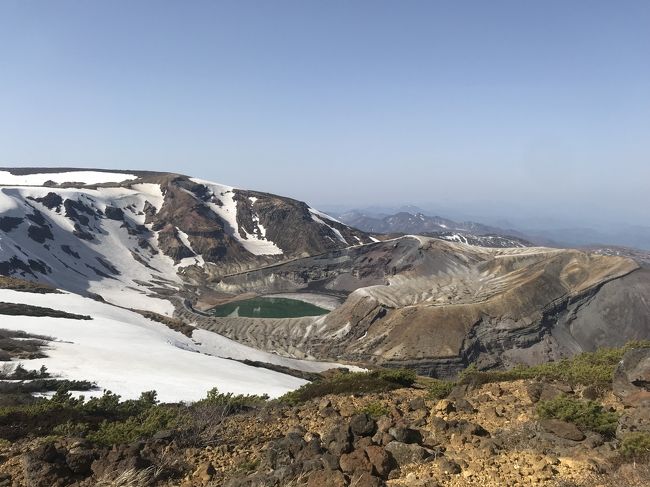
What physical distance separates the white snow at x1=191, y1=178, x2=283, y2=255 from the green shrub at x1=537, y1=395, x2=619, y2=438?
133258 millimetres

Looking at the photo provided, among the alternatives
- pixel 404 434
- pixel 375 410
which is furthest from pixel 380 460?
pixel 375 410

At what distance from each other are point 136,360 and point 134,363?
2.88 ft

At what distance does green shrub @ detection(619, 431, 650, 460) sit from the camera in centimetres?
698

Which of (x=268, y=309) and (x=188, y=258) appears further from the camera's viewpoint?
(x=188, y=258)

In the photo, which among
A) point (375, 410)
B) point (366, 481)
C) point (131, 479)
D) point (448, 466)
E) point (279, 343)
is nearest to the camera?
point (366, 481)

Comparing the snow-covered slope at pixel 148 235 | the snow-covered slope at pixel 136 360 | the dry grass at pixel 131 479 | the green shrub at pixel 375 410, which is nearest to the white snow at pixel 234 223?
the snow-covered slope at pixel 148 235

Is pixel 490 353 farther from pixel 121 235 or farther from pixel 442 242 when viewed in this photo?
pixel 121 235

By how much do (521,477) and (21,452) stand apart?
10479mm

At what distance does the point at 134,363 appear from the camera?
1139 inches

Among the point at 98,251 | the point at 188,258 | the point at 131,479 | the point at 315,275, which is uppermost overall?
the point at 131,479

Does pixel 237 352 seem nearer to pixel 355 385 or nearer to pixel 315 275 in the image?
pixel 355 385

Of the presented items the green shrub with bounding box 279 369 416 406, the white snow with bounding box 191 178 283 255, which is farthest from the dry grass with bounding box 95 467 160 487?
the white snow with bounding box 191 178 283 255

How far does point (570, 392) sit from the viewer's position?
11.6 meters

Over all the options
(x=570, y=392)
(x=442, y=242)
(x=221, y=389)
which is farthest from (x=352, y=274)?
(x=570, y=392)
